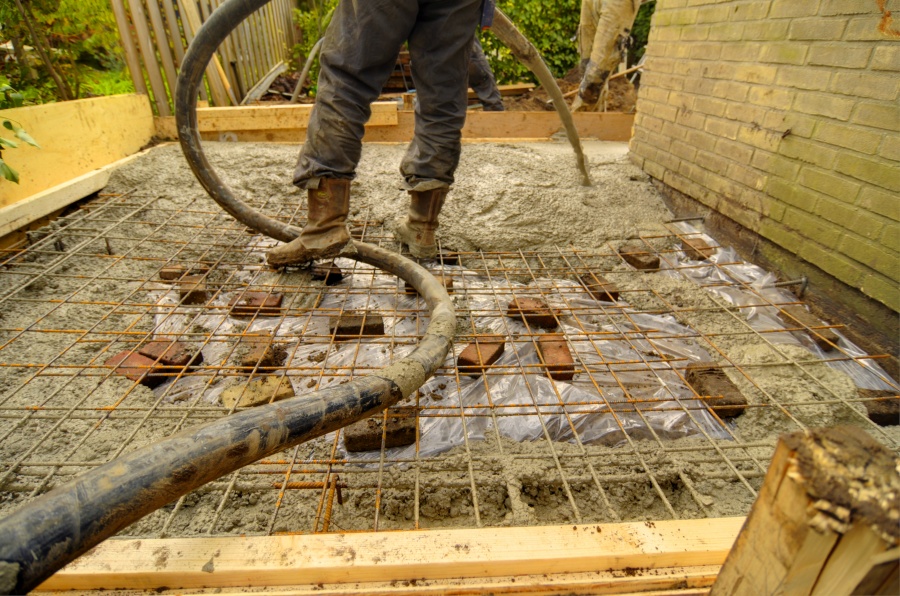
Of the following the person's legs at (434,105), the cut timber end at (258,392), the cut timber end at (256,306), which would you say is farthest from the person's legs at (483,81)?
the cut timber end at (258,392)

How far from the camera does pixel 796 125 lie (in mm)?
2387

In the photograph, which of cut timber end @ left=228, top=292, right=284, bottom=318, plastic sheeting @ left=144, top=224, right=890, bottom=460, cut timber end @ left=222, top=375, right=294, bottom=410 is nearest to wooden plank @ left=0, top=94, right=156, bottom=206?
plastic sheeting @ left=144, top=224, right=890, bottom=460

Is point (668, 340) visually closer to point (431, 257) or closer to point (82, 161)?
point (431, 257)

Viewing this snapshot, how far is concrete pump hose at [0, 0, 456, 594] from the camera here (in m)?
0.65

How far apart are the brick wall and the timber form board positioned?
130 centimetres

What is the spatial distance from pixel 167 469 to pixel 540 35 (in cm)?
759

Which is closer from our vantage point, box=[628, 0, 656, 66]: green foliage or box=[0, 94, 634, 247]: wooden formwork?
box=[0, 94, 634, 247]: wooden formwork

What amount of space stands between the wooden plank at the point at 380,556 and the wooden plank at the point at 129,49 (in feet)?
13.2

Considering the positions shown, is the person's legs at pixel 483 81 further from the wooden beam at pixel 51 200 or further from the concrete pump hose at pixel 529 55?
the wooden beam at pixel 51 200

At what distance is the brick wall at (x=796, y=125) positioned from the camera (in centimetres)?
199

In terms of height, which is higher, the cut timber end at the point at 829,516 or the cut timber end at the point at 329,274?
the cut timber end at the point at 829,516

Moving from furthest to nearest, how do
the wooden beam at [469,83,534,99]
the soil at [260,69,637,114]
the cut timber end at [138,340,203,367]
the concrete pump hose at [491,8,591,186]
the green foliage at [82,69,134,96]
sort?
the wooden beam at [469,83,534,99]
the soil at [260,69,637,114]
the green foliage at [82,69,134,96]
the concrete pump hose at [491,8,591,186]
the cut timber end at [138,340,203,367]

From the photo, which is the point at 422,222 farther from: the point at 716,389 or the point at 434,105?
the point at 716,389

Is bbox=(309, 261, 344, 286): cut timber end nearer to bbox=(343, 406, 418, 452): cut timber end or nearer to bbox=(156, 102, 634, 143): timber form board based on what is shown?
bbox=(343, 406, 418, 452): cut timber end
